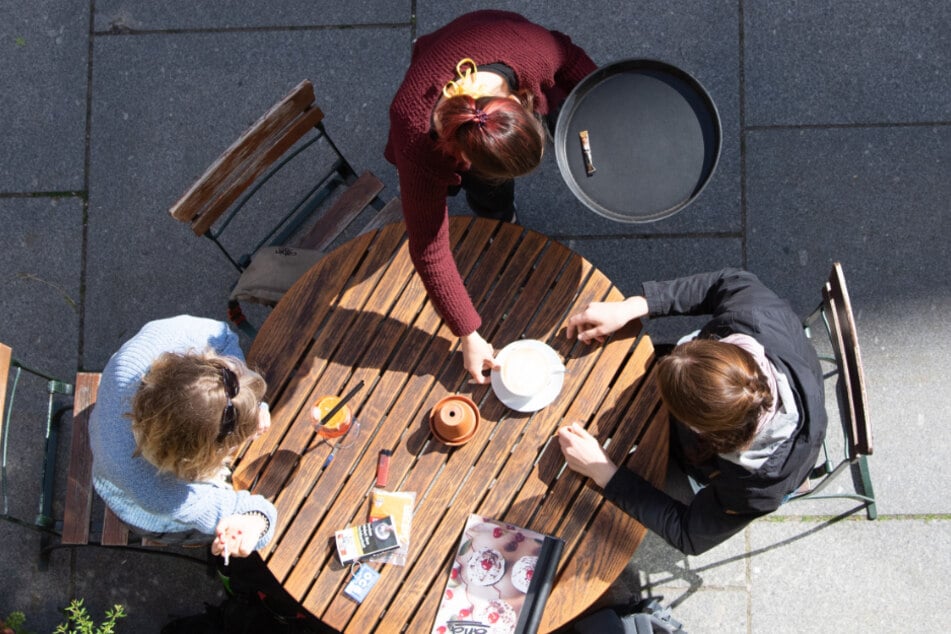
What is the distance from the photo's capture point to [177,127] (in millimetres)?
3432

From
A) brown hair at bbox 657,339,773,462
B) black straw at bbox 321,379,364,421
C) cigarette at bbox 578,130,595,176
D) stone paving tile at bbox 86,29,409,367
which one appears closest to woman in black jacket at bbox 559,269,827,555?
brown hair at bbox 657,339,773,462

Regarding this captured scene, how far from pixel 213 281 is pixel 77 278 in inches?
23.4

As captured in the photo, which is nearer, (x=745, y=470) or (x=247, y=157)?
(x=745, y=470)

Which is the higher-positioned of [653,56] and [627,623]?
[653,56]

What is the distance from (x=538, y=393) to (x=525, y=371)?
8 cm

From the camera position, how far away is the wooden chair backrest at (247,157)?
245 centimetres

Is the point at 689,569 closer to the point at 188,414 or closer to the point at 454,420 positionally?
the point at 454,420

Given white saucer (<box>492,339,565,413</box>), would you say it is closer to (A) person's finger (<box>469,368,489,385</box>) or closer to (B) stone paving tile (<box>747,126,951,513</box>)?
(A) person's finger (<box>469,368,489,385</box>)

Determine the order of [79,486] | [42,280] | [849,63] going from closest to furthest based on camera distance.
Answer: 1. [79,486]
2. [849,63]
3. [42,280]

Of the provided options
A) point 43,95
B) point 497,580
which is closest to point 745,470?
point 497,580

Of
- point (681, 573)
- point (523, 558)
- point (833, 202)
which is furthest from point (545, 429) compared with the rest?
point (833, 202)

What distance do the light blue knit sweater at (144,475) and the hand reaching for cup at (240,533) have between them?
23mm

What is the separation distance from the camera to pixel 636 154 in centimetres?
229

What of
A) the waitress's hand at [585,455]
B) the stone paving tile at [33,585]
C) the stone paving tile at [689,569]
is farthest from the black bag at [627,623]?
the stone paving tile at [33,585]
